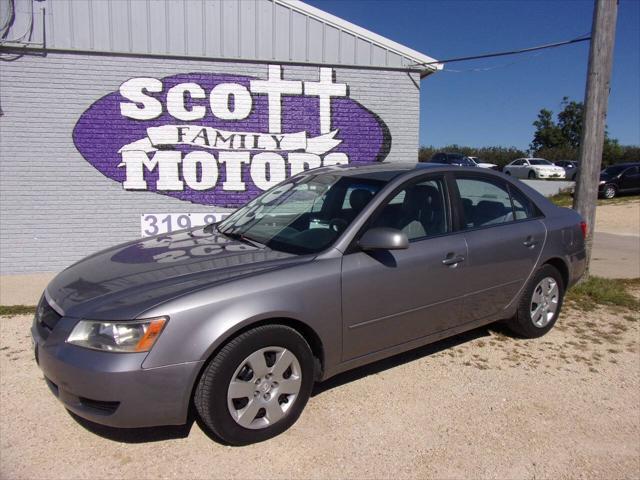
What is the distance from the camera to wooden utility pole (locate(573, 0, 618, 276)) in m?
6.34

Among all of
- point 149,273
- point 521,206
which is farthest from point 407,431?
point 521,206

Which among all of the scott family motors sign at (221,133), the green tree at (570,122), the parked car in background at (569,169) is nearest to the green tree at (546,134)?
the green tree at (570,122)

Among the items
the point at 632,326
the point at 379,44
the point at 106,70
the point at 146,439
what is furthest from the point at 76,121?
the point at 632,326

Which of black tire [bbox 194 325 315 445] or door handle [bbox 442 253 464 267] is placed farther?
door handle [bbox 442 253 464 267]

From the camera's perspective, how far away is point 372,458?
2.95 m

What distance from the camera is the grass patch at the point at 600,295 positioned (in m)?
6.10

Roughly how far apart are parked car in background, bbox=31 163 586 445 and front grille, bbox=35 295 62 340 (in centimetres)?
2

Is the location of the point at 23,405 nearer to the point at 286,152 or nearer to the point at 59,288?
the point at 59,288

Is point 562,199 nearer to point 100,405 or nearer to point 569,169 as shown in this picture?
point 569,169

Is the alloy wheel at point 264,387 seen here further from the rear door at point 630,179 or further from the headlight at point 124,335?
the rear door at point 630,179

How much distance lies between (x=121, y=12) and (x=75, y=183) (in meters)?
2.52

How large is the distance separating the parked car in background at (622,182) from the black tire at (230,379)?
23.0 m

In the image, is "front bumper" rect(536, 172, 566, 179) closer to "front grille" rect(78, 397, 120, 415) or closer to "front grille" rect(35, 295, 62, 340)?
"front grille" rect(35, 295, 62, 340)

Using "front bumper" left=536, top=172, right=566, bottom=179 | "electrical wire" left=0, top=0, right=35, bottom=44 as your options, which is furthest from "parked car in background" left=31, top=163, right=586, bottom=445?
"front bumper" left=536, top=172, right=566, bottom=179
